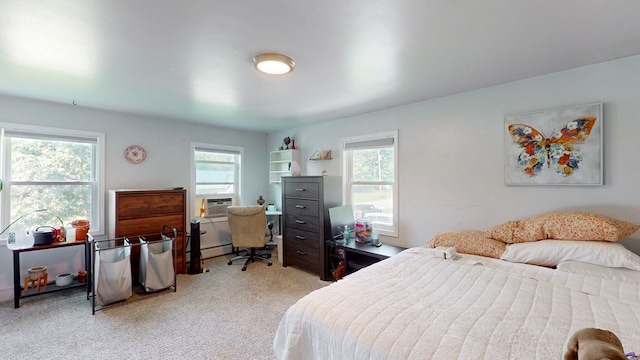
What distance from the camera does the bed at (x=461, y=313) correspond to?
1030mm

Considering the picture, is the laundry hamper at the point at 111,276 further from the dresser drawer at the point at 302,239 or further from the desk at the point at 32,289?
the dresser drawer at the point at 302,239

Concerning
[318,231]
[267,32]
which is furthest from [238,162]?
[267,32]

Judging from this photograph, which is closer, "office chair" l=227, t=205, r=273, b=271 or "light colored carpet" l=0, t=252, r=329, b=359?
"light colored carpet" l=0, t=252, r=329, b=359

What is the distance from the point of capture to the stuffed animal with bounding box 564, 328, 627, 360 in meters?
0.63

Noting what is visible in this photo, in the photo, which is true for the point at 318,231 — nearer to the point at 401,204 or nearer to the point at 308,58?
the point at 401,204

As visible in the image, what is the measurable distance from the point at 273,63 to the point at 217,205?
3249 mm

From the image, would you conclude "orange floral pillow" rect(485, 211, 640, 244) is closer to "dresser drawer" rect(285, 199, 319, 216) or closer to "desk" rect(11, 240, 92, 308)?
"dresser drawer" rect(285, 199, 319, 216)

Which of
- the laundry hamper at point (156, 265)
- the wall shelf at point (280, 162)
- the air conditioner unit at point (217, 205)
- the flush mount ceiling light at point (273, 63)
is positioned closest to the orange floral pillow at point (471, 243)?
the flush mount ceiling light at point (273, 63)

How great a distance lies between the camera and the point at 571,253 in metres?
1.87

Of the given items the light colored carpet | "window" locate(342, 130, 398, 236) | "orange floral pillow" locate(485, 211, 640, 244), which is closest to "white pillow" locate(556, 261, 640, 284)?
"orange floral pillow" locate(485, 211, 640, 244)

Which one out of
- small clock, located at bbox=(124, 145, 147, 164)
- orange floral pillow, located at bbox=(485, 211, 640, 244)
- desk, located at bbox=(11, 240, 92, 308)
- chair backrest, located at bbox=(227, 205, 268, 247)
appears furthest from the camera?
chair backrest, located at bbox=(227, 205, 268, 247)

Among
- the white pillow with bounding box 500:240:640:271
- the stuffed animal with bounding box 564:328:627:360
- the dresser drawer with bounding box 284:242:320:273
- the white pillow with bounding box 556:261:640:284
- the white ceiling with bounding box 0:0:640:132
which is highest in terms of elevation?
the white ceiling with bounding box 0:0:640:132

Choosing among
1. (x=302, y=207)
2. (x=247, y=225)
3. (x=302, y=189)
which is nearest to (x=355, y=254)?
(x=302, y=207)

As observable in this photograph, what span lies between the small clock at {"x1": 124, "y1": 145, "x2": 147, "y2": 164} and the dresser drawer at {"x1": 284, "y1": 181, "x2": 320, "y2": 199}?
2132mm
